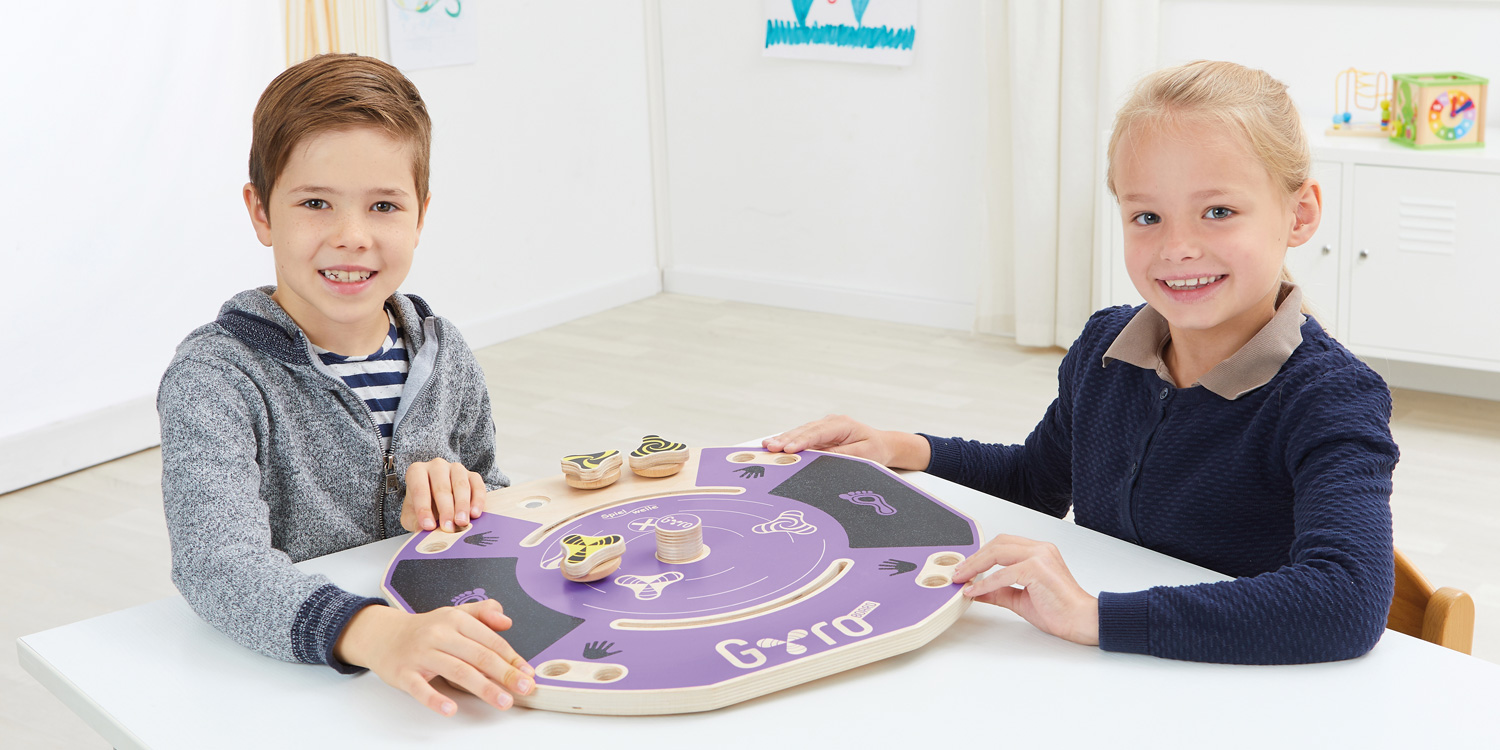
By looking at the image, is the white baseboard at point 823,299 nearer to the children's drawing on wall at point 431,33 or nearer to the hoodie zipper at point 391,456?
the children's drawing on wall at point 431,33

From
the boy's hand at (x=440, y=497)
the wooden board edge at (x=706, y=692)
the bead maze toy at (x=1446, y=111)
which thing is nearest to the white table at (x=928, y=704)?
the wooden board edge at (x=706, y=692)

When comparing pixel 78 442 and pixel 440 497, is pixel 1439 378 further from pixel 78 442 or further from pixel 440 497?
pixel 78 442

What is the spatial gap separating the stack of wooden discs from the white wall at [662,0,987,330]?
10.1 feet

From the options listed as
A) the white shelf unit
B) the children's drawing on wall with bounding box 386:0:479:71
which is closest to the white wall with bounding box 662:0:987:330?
the children's drawing on wall with bounding box 386:0:479:71

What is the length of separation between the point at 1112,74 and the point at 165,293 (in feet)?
8.65

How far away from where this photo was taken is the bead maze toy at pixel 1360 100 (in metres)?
3.33

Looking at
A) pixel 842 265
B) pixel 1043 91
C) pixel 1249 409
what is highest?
pixel 1043 91

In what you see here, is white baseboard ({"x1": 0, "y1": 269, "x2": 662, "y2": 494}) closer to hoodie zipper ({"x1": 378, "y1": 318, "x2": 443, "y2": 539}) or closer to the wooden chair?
hoodie zipper ({"x1": 378, "y1": 318, "x2": 443, "y2": 539})

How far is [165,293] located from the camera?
11.0 feet

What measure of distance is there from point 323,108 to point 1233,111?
876 mm

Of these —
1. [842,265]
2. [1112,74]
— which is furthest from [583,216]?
[1112,74]

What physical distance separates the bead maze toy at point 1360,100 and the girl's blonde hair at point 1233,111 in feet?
7.84

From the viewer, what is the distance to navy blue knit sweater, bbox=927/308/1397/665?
3.24ft

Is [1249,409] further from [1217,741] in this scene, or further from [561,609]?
[561,609]
